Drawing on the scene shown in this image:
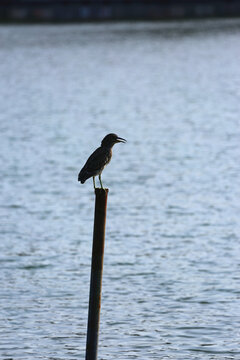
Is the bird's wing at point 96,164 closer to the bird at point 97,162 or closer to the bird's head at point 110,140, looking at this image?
the bird at point 97,162

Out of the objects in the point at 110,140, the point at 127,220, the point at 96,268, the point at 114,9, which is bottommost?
the point at 127,220

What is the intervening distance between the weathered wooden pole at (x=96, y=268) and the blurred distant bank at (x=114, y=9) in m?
151

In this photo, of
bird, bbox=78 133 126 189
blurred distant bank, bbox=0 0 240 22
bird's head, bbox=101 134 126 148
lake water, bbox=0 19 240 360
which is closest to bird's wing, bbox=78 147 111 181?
bird, bbox=78 133 126 189

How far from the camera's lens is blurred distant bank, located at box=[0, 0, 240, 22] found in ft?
543

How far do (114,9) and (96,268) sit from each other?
156617mm

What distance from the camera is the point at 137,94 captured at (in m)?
70.3

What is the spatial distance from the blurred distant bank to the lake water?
89540mm

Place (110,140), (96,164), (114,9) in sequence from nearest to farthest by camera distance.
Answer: (96,164)
(110,140)
(114,9)

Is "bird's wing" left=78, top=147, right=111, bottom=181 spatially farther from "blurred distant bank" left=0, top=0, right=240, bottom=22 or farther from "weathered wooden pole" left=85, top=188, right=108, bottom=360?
"blurred distant bank" left=0, top=0, right=240, bottom=22

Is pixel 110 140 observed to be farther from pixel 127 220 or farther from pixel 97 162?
pixel 127 220

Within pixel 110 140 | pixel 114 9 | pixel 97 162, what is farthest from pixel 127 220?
pixel 114 9

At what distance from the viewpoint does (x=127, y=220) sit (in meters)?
30.3

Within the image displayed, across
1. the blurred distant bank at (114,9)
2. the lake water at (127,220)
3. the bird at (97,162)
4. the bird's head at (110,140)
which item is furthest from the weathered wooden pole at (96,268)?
the blurred distant bank at (114,9)

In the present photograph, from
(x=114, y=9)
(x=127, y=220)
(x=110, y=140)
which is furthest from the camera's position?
(x=114, y=9)
